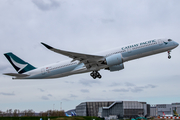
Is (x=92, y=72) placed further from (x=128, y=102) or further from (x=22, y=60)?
(x=128, y=102)

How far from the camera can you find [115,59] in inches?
1283

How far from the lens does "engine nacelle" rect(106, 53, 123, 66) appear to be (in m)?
32.6

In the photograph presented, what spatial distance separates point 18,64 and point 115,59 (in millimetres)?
19819

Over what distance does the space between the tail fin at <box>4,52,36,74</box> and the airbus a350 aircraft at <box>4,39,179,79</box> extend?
1.26 metres

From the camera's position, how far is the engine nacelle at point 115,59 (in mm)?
32562

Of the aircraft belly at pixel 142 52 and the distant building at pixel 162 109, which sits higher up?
the aircraft belly at pixel 142 52

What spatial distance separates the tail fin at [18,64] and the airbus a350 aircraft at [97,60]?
4.13ft

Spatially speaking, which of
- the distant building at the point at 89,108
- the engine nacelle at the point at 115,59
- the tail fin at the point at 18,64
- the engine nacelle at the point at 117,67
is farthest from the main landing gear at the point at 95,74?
the distant building at the point at 89,108

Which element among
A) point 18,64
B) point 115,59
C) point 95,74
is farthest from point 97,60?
point 18,64

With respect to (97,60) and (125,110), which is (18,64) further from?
(125,110)

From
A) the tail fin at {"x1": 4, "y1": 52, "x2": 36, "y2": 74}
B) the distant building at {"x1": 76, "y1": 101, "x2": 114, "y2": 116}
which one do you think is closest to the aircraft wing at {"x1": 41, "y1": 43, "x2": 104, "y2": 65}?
the tail fin at {"x1": 4, "y1": 52, "x2": 36, "y2": 74}

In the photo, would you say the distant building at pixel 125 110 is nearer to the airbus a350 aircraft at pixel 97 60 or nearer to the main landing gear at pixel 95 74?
the main landing gear at pixel 95 74

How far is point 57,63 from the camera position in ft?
121

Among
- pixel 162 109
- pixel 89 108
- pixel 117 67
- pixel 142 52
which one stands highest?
pixel 142 52
